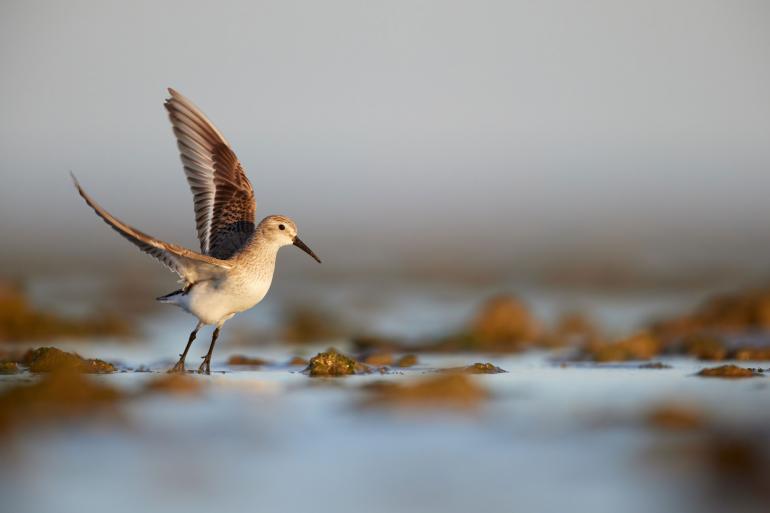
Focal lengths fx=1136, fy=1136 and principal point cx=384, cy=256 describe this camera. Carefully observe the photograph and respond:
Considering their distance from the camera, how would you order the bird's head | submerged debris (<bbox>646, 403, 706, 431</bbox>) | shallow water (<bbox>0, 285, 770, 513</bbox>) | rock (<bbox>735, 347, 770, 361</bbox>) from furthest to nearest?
rock (<bbox>735, 347, 770, 361</bbox>) → the bird's head → submerged debris (<bbox>646, 403, 706, 431</bbox>) → shallow water (<bbox>0, 285, 770, 513</bbox>)

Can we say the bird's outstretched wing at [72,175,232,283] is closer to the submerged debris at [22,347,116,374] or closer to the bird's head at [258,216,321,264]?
the bird's head at [258,216,321,264]

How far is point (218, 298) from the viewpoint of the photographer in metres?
7.20

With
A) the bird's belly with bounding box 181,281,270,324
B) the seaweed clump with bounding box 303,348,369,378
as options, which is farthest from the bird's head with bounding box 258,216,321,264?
the seaweed clump with bounding box 303,348,369,378

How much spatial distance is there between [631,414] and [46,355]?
3.75 m

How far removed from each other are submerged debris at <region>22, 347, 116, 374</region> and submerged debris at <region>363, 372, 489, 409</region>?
2244 mm

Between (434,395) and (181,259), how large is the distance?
2352 mm

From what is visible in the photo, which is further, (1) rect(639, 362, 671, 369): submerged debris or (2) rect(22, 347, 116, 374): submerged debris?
(1) rect(639, 362, 671, 369): submerged debris

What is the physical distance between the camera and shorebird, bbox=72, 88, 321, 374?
7.20 meters

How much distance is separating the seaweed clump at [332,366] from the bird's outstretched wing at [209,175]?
1.44 m

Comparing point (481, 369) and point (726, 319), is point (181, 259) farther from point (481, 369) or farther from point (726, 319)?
point (726, 319)

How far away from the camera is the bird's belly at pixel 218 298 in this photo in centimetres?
720

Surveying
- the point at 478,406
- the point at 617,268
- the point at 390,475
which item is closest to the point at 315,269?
the point at 617,268

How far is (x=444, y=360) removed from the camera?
8.71 metres

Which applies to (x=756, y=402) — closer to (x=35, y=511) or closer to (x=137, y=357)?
(x=35, y=511)
